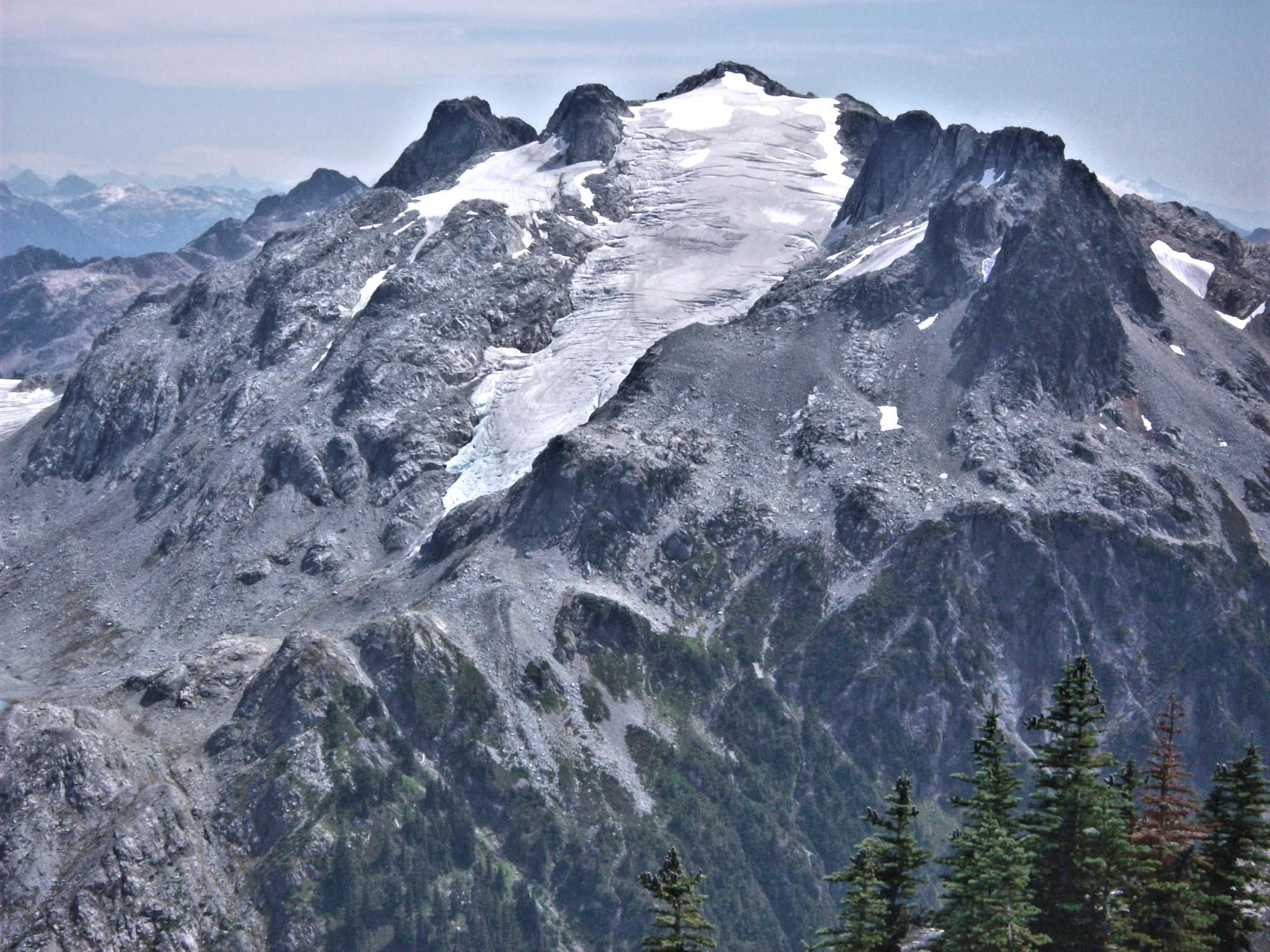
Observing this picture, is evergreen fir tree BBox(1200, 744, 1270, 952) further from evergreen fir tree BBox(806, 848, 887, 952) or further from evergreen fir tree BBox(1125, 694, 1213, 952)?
evergreen fir tree BBox(806, 848, 887, 952)

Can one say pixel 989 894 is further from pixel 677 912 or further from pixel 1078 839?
pixel 677 912

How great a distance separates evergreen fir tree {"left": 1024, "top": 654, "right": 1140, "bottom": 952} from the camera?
3957 inches

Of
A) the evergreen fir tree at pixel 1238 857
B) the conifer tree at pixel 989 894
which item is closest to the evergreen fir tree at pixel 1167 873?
the evergreen fir tree at pixel 1238 857

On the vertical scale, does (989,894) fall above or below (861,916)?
above

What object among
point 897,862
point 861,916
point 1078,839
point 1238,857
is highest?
point 1078,839

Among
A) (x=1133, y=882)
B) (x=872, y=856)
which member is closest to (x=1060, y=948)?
(x=1133, y=882)

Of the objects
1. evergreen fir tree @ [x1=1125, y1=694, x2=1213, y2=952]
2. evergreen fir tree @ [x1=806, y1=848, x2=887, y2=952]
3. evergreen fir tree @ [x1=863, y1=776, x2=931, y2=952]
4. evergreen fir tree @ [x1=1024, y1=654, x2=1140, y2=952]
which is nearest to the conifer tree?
evergreen fir tree @ [x1=1024, y1=654, x2=1140, y2=952]

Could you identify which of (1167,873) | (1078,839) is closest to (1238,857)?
(1167,873)

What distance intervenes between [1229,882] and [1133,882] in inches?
245

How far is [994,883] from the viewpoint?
97.7 m

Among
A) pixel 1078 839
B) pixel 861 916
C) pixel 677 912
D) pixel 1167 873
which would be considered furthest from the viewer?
pixel 1167 873

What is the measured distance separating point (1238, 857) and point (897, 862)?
2143cm

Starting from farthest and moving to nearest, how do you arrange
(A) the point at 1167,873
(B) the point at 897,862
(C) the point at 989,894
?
(B) the point at 897,862 < (A) the point at 1167,873 < (C) the point at 989,894

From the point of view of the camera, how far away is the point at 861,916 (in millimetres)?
101250
